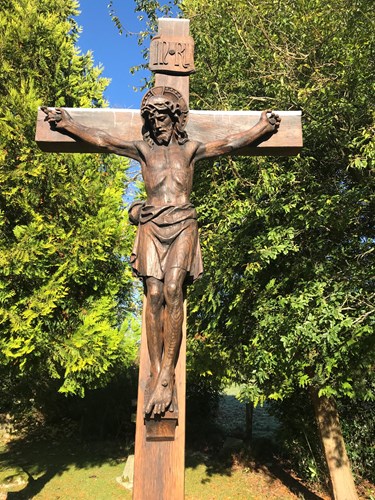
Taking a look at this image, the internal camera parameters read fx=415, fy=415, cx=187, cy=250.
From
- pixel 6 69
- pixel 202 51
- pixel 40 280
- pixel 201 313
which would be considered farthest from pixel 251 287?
pixel 6 69

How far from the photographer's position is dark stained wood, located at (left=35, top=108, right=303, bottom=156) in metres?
2.82

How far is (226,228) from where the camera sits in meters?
5.89

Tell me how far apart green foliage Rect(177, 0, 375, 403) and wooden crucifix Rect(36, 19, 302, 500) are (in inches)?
98.9

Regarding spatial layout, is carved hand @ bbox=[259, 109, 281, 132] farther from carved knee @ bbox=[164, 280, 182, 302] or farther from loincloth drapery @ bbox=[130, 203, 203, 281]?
carved knee @ bbox=[164, 280, 182, 302]

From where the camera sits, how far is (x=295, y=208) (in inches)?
228

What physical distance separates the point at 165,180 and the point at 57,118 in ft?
2.87

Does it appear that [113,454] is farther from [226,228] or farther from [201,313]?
[226,228]

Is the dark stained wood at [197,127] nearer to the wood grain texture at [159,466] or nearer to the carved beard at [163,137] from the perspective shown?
the carved beard at [163,137]

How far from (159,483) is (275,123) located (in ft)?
7.32

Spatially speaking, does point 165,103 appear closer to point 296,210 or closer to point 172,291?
point 172,291

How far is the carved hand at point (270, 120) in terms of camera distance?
2.73m

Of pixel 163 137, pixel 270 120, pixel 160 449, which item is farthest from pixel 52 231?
pixel 160 449

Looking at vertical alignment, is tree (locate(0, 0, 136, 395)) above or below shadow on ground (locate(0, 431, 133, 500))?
above

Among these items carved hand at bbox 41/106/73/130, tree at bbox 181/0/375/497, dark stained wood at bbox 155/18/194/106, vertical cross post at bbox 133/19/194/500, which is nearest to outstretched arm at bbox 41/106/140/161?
carved hand at bbox 41/106/73/130
